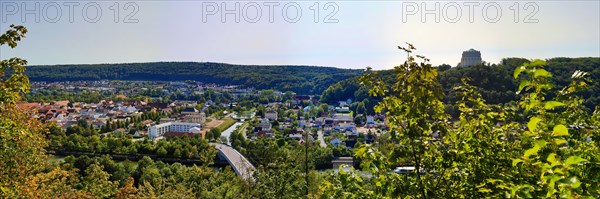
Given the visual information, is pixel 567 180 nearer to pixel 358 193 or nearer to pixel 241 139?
pixel 358 193

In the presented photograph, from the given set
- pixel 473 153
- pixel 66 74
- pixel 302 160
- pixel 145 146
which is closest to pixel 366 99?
pixel 145 146

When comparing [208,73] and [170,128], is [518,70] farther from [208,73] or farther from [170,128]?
[208,73]

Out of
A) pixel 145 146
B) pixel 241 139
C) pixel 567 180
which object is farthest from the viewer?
pixel 241 139

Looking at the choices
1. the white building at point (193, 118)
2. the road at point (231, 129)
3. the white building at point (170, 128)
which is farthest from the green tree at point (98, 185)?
the white building at point (193, 118)

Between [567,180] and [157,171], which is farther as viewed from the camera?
[157,171]

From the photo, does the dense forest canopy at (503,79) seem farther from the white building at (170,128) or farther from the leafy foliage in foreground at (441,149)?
the white building at (170,128)
